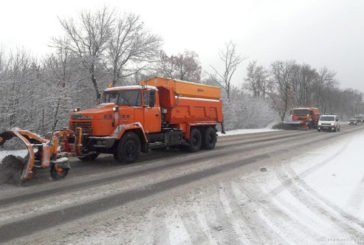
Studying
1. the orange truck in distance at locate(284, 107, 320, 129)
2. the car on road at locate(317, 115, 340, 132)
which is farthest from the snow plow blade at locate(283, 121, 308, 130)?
A: the car on road at locate(317, 115, 340, 132)

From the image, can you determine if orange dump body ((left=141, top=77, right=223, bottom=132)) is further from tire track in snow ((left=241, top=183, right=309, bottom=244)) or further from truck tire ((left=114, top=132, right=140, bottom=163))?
tire track in snow ((left=241, top=183, right=309, bottom=244))

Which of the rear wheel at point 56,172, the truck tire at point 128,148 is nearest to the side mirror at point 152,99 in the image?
the truck tire at point 128,148

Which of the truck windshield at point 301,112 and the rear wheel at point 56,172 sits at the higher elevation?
the truck windshield at point 301,112

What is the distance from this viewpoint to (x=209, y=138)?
16.7 m

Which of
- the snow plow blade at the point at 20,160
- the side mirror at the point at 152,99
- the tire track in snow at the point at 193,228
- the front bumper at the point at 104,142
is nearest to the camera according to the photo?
the tire track in snow at the point at 193,228

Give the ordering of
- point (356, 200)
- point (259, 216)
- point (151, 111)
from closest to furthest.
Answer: point (259, 216), point (356, 200), point (151, 111)

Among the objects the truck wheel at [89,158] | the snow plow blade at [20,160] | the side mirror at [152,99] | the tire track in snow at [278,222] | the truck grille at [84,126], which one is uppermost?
the side mirror at [152,99]

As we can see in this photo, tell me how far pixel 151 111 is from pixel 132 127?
1.49 m

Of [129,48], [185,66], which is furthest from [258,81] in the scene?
[129,48]

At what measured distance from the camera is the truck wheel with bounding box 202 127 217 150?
1642 cm

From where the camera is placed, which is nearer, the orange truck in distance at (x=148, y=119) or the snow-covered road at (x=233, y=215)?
the snow-covered road at (x=233, y=215)

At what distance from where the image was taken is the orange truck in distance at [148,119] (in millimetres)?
11273

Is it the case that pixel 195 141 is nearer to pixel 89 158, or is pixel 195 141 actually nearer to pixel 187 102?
pixel 187 102

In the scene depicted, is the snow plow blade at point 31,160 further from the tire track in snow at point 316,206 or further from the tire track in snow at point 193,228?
the tire track in snow at point 316,206
